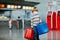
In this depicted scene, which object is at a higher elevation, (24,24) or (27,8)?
(27,8)

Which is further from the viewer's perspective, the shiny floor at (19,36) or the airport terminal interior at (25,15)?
the airport terminal interior at (25,15)

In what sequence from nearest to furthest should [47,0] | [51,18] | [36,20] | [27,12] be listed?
1. [36,20]
2. [51,18]
3. [47,0]
4. [27,12]

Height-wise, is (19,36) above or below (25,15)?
below

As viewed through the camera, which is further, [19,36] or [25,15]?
[25,15]

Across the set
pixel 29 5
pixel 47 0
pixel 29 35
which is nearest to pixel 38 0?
pixel 47 0

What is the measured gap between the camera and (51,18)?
20656 millimetres

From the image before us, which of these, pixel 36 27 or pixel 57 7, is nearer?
pixel 36 27

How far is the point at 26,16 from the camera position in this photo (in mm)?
24656

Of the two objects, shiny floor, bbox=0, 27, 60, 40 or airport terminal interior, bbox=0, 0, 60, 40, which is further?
airport terminal interior, bbox=0, 0, 60, 40

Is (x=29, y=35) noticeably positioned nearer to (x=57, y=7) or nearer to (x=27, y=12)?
(x=57, y=7)

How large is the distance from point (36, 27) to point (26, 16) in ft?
54.8

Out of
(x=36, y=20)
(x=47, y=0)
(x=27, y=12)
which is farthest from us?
(x=27, y=12)

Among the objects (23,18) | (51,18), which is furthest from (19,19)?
(51,18)

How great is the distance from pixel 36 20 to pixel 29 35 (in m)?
0.76
